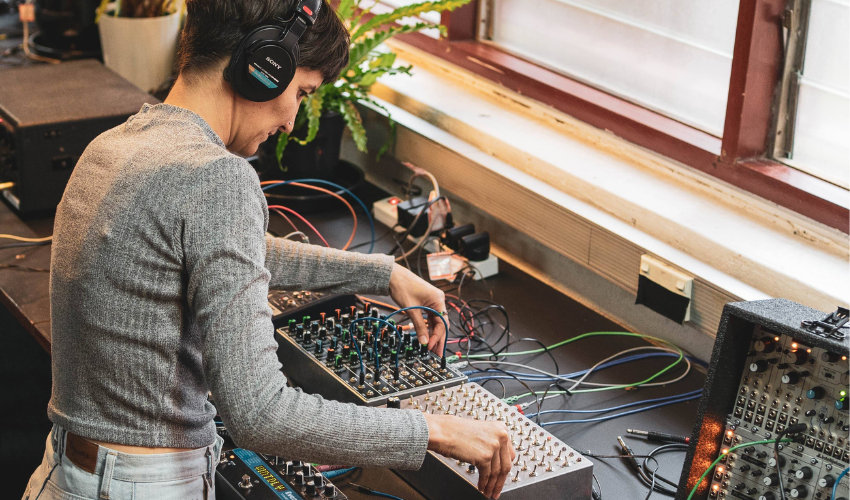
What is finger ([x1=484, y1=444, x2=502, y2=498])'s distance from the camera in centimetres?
114

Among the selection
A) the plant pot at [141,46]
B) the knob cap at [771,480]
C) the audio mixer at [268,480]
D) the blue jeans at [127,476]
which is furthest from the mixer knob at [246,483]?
the plant pot at [141,46]

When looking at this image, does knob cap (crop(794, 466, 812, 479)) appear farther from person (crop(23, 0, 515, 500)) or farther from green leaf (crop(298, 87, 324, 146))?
green leaf (crop(298, 87, 324, 146))

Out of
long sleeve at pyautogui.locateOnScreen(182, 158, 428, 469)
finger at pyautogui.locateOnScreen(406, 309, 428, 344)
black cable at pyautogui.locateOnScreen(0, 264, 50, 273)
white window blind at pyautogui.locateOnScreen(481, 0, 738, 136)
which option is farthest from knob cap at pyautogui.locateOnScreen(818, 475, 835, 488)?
black cable at pyautogui.locateOnScreen(0, 264, 50, 273)

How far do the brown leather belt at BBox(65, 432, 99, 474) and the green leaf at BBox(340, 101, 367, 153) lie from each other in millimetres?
1417

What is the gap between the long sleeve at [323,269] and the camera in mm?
1471

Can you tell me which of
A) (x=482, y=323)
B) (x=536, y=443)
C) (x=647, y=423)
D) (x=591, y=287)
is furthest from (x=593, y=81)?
(x=536, y=443)

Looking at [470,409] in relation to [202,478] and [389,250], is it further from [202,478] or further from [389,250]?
[389,250]

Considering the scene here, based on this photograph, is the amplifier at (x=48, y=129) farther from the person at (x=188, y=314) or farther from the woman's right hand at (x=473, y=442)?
the woman's right hand at (x=473, y=442)

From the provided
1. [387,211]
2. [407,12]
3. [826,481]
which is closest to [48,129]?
[387,211]

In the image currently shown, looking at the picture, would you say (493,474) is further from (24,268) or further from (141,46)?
(141,46)

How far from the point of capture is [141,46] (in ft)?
10.0

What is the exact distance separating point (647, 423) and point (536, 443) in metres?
0.33

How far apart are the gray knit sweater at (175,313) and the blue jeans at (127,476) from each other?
25 millimetres

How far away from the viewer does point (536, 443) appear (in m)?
1.35
